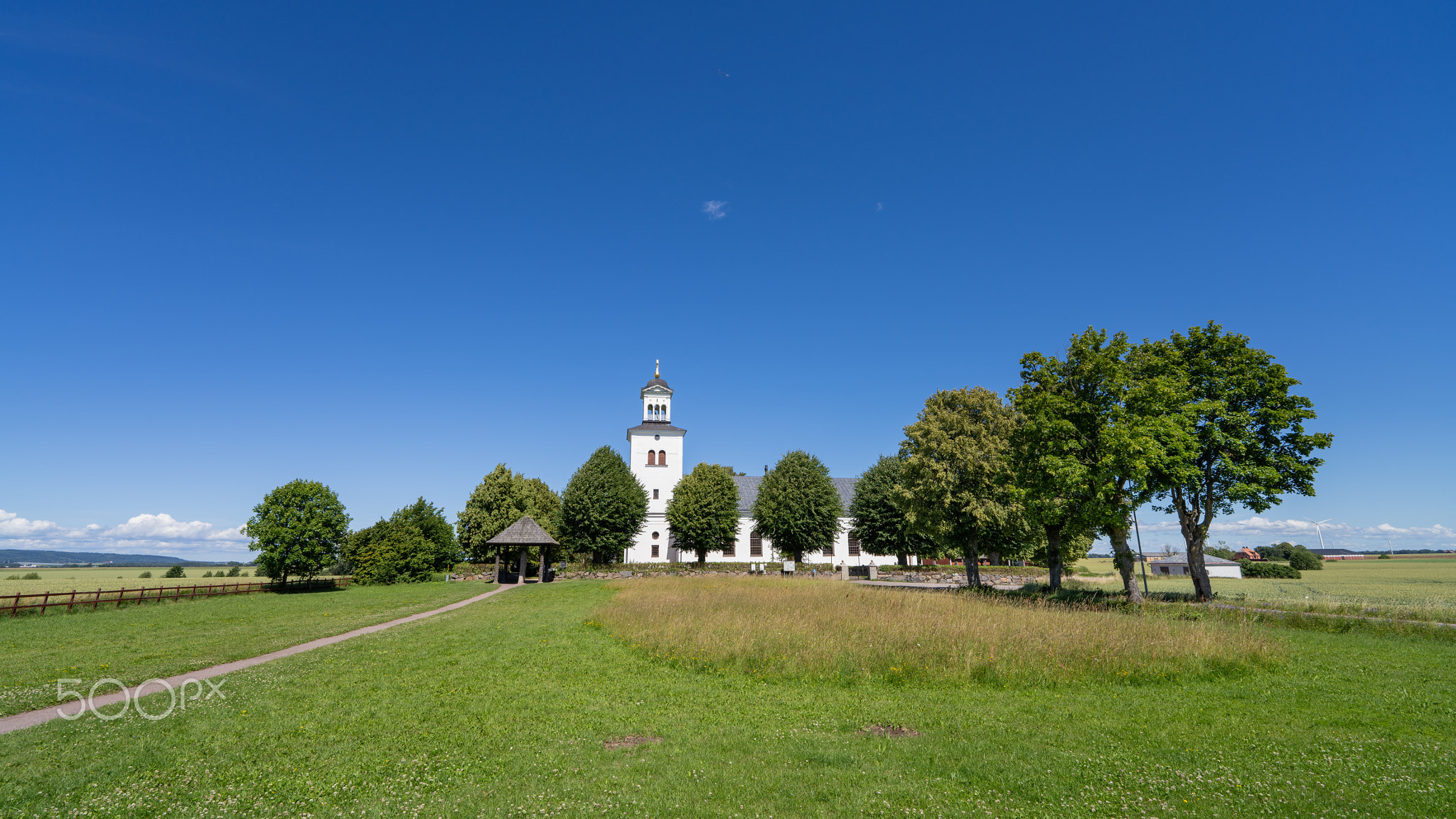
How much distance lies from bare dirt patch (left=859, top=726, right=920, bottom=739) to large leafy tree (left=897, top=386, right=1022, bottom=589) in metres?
25.5

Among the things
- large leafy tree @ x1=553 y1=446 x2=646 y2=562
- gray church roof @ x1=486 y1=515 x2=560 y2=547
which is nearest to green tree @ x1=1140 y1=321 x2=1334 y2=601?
gray church roof @ x1=486 y1=515 x2=560 y2=547

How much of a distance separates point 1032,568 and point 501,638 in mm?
51127

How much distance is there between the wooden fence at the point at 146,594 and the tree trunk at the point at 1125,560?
44.5m

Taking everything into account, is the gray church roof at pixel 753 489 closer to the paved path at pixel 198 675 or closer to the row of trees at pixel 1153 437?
the row of trees at pixel 1153 437

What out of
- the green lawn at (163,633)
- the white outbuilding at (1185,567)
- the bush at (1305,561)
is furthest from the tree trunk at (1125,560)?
the bush at (1305,561)

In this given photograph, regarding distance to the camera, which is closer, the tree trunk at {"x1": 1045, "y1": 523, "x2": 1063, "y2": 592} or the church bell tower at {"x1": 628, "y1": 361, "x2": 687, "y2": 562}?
the tree trunk at {"x1": 1045, "y1": 523, "x2": 1063, "y2": 592}

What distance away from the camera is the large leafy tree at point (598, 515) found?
55.5 metres

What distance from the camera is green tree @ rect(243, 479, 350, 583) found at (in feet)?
140

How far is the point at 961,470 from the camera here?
34.1m

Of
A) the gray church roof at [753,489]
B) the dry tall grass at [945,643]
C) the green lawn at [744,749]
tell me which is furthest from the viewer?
the gray church roof at [753,489]

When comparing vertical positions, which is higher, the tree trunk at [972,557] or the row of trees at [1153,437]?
the row of trees at [1153,437]

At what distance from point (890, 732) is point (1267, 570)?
71130mm

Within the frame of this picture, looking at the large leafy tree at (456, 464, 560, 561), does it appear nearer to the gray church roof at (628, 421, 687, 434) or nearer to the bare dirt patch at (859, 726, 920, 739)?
the gray church roof at (628, 421, 687, 434)

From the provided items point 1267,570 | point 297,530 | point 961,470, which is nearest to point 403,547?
point 297,530
